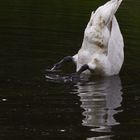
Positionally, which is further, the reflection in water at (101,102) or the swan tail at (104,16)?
the swan tail at (104,16)

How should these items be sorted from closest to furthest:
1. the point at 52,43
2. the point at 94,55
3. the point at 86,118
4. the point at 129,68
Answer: the point at 86,118 → the point at 94,55 → the point at 129,68 → the point at 52,43

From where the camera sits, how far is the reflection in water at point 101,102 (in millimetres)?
11148

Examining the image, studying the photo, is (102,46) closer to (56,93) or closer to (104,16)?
(104,16)

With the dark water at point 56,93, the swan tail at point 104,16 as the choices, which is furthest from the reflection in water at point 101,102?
the swan tail at point 104,16

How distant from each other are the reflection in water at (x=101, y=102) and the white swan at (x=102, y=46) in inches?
13.0

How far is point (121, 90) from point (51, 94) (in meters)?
1.81

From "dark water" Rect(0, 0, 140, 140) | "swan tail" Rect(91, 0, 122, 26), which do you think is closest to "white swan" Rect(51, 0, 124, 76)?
"swan tail" Rect(91, 0, 122, 26)

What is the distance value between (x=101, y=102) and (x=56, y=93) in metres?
0.96

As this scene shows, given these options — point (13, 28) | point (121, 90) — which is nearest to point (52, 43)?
point (13, 28)

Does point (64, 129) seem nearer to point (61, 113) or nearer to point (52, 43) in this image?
point (61, 113)

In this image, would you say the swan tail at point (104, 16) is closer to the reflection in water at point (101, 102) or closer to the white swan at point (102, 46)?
the white swan at point (102, 46)

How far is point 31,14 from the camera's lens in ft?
82.3

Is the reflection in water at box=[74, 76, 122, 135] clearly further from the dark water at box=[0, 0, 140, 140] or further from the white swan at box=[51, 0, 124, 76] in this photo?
the white swan at box=[51, 0, 124, 76]

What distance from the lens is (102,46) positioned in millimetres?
15180
